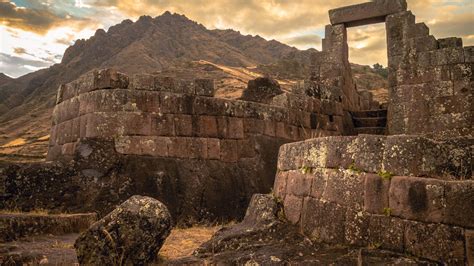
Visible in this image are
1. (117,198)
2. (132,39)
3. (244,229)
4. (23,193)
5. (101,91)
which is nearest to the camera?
(244,229)

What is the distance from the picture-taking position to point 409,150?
4359 millimetres

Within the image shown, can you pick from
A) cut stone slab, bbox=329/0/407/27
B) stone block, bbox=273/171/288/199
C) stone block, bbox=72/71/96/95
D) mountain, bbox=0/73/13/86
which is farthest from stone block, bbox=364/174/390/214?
mountain, bbox=0/73/13/86

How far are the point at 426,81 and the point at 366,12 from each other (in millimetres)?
2832

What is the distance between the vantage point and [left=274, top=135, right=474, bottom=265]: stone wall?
380cm

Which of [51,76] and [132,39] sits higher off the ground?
[132,39]

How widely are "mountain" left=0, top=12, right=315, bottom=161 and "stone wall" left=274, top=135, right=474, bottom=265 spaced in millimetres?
34050

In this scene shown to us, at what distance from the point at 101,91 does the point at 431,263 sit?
7.19 m

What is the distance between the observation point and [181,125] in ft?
30.8

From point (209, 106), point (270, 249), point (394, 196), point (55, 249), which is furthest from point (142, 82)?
point (394, 196)

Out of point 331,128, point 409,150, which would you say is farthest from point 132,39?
point 409,150

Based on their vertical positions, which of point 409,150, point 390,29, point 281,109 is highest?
point 390,29

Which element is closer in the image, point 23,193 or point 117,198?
point 23,193

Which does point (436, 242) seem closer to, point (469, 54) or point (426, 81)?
point (426, 81)

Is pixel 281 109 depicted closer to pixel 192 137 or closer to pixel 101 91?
pixel 192 137
